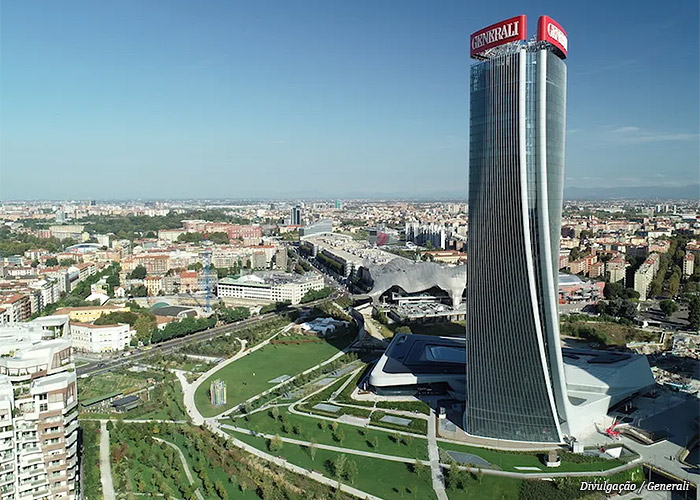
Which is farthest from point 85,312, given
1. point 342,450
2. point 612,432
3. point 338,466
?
point 612,432

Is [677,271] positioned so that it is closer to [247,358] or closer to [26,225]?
[247,358]

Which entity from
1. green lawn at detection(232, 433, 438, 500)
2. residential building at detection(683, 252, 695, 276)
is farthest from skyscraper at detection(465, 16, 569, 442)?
residential building at detection(683, 252, 695, 276)

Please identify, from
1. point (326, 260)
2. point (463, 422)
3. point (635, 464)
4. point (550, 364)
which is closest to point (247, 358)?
point (463, 422)

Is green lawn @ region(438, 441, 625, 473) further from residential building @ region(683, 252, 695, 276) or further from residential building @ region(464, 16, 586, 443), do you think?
residential building @ region(683, 252, 695, 276)

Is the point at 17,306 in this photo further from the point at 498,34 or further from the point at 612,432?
the point at 612,432

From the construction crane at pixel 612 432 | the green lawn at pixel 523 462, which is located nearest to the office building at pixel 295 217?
the construction crane at pixel 612 432

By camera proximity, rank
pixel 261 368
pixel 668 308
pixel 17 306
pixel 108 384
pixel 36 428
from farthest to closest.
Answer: pixel 17 306 → pixel 668 308 → pixel 261 368 → pixel 108 384 → pixel 36 428

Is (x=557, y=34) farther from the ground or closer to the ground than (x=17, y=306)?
farther from the ground

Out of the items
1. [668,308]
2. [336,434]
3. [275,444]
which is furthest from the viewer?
[668,308]
